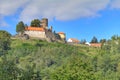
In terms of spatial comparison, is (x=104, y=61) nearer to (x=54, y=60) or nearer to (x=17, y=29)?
(x=54, y=60)

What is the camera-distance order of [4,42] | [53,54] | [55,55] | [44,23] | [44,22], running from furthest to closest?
1. [44,22]
2. [44,23]
3. [4,42]
4. [53,54]
5. [55,55]

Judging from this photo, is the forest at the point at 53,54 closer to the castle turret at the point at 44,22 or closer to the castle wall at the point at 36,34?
the castle wall at the point at 36,34

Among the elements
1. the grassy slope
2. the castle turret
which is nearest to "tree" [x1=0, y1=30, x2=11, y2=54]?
the grassy slope

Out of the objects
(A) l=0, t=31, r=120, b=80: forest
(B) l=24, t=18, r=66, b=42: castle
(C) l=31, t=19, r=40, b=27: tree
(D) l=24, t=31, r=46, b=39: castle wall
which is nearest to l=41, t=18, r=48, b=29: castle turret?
(C) l=31, t=19, r=40, b=27: tree

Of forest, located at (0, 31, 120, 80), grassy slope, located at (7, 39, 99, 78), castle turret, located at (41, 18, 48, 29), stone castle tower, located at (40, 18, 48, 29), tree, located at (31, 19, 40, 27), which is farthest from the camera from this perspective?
castle turret, located at (41, 18, 48, 29)

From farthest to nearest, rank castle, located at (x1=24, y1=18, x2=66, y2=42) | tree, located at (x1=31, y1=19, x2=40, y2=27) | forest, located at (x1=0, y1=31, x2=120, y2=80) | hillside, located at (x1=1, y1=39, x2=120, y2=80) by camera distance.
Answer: tree, located at (x1=31, y1=19, x2=40, y2=27) < castle, located at (x1=24, y1=18, x2=66, y2=42) < hillside, located at (x1=1, y1=39, x2=120, y2=80) < forest, located at (x1=0, y1=31, x2=120, y2=80)

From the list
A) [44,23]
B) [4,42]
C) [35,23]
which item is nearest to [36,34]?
[35,23]

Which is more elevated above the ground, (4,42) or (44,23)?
(44,23)

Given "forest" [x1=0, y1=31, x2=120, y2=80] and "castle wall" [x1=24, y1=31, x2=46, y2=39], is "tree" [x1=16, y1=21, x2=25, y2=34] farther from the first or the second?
"forest" [x1=0, y1=31, x2=120, y2=80]

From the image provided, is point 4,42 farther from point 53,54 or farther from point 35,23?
point 35,23

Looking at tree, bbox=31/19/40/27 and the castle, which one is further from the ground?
tree, bbox=31/19/40/27

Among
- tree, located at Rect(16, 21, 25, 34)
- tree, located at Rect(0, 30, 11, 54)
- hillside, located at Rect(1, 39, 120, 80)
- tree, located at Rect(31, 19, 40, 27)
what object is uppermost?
tree, located at Rect(31, 19, 40, 27)

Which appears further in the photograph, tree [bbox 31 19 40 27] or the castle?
tree [bbox 31 19 40 27]

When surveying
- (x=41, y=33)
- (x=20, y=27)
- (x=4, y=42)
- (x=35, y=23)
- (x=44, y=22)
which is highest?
(x=44, y=22)
